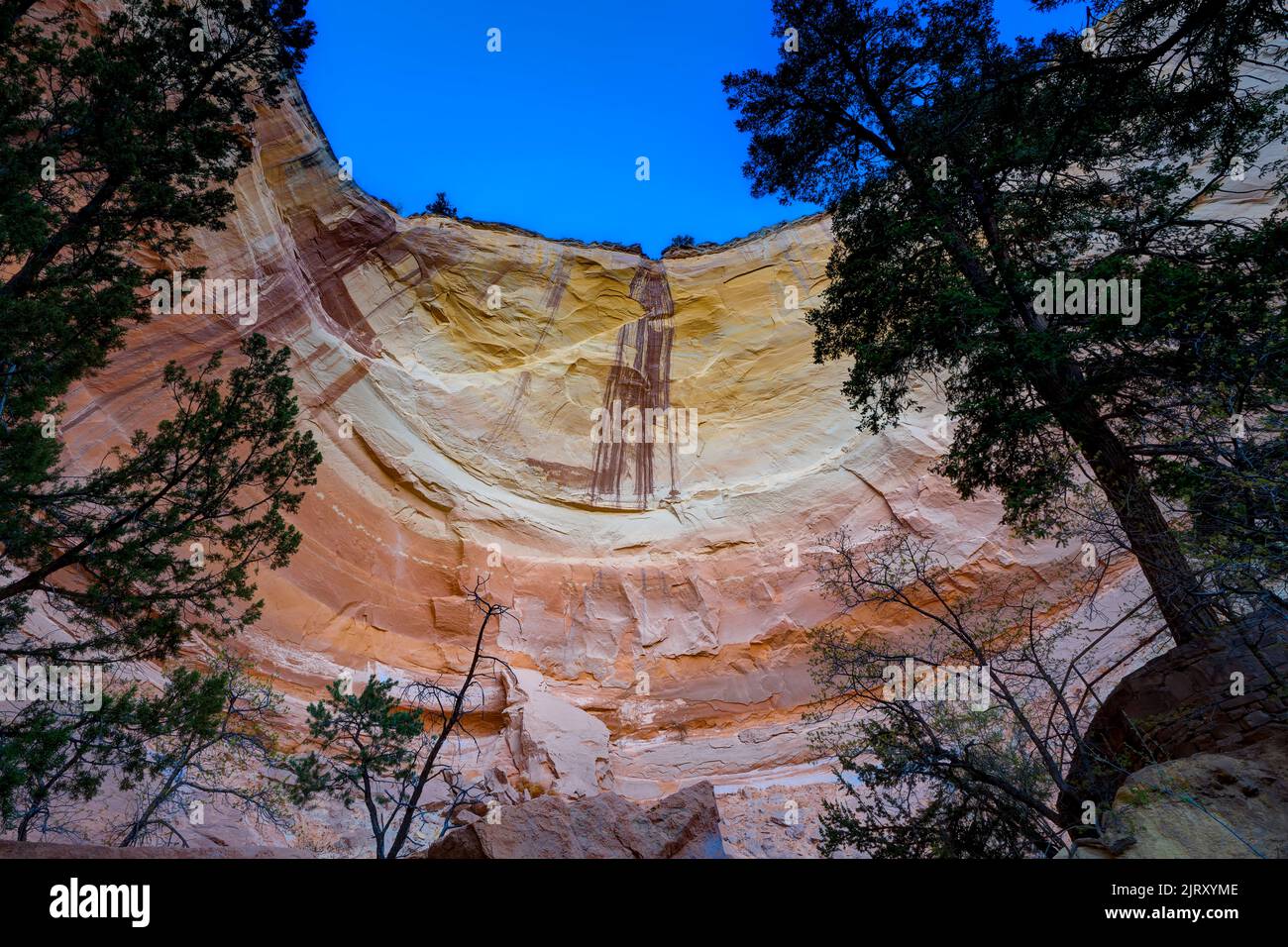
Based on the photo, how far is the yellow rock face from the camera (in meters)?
18.9

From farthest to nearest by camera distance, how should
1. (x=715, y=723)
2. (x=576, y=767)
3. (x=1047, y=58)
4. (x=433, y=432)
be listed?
(x=433, y=432)
(x=715, y=723)
(x=576, y=767)
(x=1047, y=58)

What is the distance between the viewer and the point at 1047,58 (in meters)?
9.11

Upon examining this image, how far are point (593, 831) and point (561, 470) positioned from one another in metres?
17.9

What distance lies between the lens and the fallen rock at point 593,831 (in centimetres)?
718

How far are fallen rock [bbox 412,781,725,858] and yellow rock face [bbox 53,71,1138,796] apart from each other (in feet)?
28.9

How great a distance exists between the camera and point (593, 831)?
7680 mm

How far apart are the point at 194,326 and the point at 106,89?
12.3 meters

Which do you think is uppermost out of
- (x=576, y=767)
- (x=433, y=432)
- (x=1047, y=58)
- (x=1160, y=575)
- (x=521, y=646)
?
(x=1047, y=58)

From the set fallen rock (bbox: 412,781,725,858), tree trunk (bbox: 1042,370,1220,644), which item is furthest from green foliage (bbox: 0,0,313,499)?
tree trunk (bbox: 1042,370,1220,644)

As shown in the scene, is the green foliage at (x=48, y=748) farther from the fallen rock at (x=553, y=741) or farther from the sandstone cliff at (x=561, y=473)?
the sandstone cliff at (x=561, y=473)

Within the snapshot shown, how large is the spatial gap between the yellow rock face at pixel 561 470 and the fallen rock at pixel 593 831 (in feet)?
28.9
